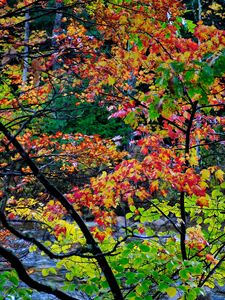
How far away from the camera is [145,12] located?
11.8 ft

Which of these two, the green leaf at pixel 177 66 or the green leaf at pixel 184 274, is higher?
the green leaf at pixel 177 66

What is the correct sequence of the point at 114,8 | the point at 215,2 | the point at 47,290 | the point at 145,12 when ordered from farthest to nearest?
the point at 215,2
the point at 114,8
the point at 145,12
the point at 47,290

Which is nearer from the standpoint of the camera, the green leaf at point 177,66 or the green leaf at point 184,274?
the green leaf at point 177,66

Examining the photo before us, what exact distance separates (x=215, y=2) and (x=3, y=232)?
1584 cm

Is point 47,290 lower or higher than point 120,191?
lower

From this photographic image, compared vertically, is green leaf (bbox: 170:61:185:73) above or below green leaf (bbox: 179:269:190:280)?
above

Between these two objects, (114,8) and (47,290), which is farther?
(114,8)

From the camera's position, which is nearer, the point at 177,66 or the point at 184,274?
the point at 177,66

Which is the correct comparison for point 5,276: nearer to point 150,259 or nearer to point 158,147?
point 150,259

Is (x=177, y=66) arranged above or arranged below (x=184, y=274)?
above

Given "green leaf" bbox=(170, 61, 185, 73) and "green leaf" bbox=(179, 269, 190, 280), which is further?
"green leaf" bbox=(179, 269, 190, 280)

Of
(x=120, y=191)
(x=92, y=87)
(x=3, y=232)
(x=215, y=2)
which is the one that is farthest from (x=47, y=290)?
(x=215, y=2)

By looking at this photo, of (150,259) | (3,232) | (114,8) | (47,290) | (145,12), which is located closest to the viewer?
(47,290)

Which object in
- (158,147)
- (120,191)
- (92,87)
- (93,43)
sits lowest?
(120,191)
